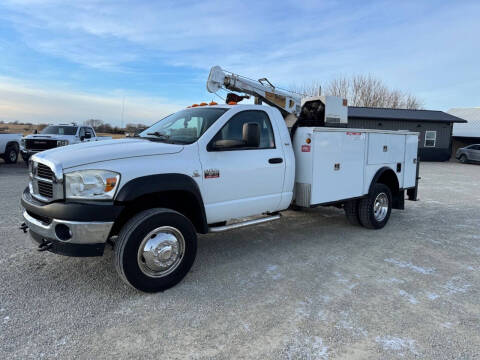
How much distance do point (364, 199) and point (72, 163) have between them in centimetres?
468

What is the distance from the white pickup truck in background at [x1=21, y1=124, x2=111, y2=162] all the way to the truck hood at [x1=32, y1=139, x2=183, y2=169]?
431 inches

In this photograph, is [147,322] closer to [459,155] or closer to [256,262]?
[256,262]

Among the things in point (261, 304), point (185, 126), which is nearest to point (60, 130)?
point (185, 126)

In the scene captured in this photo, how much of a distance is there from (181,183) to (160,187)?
24 centimetres

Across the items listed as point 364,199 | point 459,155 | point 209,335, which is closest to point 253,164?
point 209,335

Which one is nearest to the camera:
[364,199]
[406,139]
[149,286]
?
[149,286]

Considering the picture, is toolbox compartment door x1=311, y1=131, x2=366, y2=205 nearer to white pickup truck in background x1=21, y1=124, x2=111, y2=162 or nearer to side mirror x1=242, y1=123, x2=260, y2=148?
side mirror x1=242, y1=123, x2=260, y2=148

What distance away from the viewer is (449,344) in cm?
285

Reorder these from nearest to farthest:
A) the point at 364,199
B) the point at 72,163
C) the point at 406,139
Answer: the point at 72,163 → the point at 364,199 → the point at 406,139

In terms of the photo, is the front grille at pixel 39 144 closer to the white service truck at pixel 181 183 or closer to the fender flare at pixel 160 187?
the white service truck at pixel 181 183

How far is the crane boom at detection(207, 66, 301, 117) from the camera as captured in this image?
689 centimetres

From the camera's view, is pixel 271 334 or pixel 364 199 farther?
pixel 364 199

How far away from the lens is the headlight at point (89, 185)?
3.30 meters

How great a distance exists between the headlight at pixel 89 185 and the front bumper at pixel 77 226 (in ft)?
0.29
